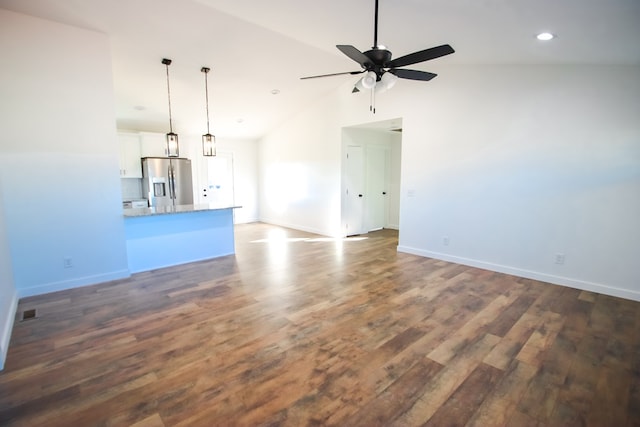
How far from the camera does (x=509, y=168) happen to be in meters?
4.21

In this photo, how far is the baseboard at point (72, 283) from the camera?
3533 millimetres

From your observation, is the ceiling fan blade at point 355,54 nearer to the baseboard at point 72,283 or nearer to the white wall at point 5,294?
the white wall at point 5,294

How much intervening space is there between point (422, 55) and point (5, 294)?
419 cm

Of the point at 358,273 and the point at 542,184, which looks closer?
the point at 542,184

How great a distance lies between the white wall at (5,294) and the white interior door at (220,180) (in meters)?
5.03

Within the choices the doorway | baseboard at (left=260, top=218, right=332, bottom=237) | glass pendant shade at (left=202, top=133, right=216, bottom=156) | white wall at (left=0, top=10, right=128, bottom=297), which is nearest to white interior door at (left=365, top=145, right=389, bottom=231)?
the doorway

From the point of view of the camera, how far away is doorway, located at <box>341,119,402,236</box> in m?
6.60

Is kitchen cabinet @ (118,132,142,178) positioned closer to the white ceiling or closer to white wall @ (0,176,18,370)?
the white ceiling

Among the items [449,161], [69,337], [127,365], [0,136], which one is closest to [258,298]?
[127,365]

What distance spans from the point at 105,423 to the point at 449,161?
4.89 m

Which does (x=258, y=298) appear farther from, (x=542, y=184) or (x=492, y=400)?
(x=542, y=184)

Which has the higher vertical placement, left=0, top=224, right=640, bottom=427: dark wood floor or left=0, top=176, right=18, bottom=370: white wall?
left=0, top=176, right=18, bottom=370: white wall

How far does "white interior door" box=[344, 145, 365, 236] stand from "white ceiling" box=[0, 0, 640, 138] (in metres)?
1.70

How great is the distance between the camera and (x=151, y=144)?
22.3ft
